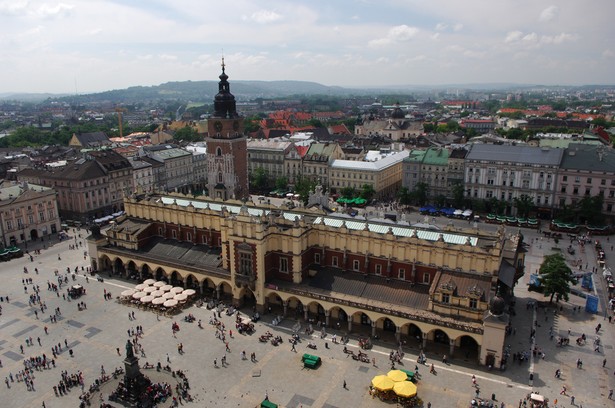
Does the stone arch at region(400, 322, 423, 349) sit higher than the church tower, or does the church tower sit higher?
the church tower

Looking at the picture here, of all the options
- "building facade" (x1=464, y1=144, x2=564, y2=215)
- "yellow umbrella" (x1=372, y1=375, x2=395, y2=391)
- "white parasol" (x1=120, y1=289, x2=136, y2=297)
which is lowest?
"white parasol" (x1=120, y1=289, x2=136, y2=297)

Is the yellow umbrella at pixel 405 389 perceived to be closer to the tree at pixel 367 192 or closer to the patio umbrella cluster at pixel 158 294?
the patio umbrella cluster at pixel 158 294

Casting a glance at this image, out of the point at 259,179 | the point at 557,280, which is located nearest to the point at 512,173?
the point at 557,280

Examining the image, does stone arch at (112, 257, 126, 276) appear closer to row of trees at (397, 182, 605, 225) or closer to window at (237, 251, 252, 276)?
window at (237, 251, 252, 276)

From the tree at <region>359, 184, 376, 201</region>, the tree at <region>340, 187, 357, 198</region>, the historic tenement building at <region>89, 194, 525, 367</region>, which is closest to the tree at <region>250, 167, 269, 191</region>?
the tree at <region>340, 187, 357, 198</region>

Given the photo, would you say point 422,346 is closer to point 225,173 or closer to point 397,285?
point 397,285

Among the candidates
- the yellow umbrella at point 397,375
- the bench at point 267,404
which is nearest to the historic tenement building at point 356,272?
the yellow umbrella at point 397,375

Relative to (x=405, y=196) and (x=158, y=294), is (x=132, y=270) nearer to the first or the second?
(x=158, y=294)
